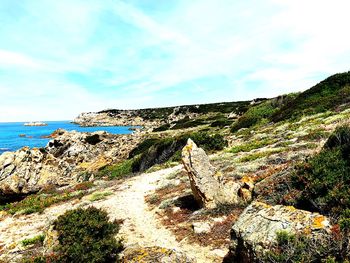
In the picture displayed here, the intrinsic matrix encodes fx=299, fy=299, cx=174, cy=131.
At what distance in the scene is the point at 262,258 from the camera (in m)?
7.69

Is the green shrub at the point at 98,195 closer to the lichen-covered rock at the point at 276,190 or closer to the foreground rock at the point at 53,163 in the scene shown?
the lichen-covered rock at the point at 276,190

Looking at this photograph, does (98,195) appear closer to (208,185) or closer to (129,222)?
(129,222)

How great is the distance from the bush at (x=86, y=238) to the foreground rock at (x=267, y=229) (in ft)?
14.3

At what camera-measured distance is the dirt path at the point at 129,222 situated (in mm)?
Result: 12094

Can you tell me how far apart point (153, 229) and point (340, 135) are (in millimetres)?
9138

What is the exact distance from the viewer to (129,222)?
1555 centimetres

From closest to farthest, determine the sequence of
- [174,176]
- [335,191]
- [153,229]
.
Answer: [335,191]
[153,229]
[174,176]

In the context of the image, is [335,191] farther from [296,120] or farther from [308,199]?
[296,120]

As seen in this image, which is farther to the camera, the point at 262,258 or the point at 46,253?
the point at 46,253

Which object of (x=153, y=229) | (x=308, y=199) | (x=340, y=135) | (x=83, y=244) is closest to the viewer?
(x=308, y=199)

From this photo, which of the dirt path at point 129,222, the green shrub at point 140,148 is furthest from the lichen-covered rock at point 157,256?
the green shrub at point 140,148

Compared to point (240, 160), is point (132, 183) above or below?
below

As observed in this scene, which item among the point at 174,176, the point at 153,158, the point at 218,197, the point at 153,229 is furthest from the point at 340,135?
the point at 153,158

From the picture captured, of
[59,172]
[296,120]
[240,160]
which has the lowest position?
[59,172]
